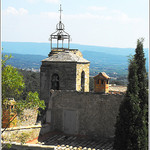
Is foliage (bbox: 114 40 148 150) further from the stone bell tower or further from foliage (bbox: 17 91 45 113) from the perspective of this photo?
the stone bell tower

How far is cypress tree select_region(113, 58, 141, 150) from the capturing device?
44.3ft

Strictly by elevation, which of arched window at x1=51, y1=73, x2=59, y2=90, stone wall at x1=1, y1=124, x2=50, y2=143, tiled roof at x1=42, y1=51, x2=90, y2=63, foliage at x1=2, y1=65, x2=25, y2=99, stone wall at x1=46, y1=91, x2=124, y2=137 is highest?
tiled roof at x1=42, y1=51, x2=90, y2=63

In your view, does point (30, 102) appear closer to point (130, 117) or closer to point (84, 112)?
point (130, 117)

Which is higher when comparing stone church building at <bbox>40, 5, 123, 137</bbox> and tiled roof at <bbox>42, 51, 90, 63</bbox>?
tiled roof at <bbox>42, 51, 90, 63</bbox>

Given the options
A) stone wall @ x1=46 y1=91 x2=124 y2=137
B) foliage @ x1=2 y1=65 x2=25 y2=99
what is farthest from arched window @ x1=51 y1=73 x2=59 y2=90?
foliage @ x1=2 y1=65 x2=25 y2=99

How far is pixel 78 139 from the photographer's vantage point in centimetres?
1672

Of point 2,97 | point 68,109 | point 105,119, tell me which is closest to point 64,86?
point 68,109

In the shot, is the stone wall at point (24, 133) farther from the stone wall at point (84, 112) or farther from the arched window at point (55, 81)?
the arched window at point (55, 81)

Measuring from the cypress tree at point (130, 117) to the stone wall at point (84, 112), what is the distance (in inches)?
73.8

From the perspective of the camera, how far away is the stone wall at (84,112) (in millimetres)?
16125

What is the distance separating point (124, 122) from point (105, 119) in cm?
253

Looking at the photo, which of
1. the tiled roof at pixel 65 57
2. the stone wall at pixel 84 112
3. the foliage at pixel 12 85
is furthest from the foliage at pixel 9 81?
the tiled roof at pixel 65 57

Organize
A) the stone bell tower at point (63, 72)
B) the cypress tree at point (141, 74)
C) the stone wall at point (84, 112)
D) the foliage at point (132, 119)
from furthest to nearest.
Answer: the stone bell tower at point (63, 72) < the stone wall at point (84, 112) < the cypress tree at point (141, 74) < the foliage at point (132, 119)

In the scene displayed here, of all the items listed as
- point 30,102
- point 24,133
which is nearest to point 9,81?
point 30,102
